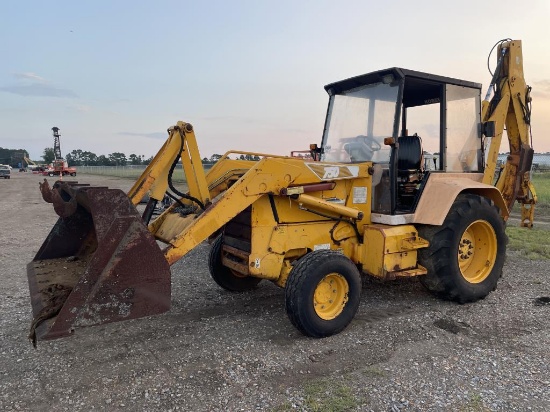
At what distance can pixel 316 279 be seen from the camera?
4332 mm

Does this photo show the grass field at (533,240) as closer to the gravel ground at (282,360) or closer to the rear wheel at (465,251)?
the rear wheel at (465,251)

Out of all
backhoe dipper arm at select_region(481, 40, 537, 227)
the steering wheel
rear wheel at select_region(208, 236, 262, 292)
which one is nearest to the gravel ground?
rear wheel at select_region(208, 236, 262, 292)

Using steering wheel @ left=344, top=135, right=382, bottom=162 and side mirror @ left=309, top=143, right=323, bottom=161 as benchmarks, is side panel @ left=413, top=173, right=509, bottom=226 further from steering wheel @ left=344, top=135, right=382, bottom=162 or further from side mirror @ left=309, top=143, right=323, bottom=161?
side mirror @ left=309, top=143, right=323, bottom=161

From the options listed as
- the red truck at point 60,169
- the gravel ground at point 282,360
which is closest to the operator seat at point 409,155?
the gravel ground at point 282,360

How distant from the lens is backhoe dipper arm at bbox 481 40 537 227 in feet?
21.6

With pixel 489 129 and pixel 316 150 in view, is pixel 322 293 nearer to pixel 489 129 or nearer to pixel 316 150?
pixel 316 150

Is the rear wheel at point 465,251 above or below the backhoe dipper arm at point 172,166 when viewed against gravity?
below

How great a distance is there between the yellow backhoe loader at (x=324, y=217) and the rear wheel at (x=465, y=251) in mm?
16

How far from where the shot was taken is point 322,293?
179 inches

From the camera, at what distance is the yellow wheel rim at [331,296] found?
452cm

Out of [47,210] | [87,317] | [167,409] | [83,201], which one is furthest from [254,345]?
[47,210]

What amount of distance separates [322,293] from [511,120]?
182 inches

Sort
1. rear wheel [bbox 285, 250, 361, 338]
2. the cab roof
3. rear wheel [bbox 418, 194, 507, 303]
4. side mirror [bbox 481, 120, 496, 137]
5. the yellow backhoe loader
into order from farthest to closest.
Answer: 1. side mirror [bbox 481, 120, 496, 137]
2. rear wheel [bbox 418, 194, 507, 303]
3. the cab roof
4. rear wheel [bbox 285, 250, 361, 338]
5. the yellow backhoe loader

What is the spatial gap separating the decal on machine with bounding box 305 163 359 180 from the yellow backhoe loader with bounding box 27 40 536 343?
0.01m
